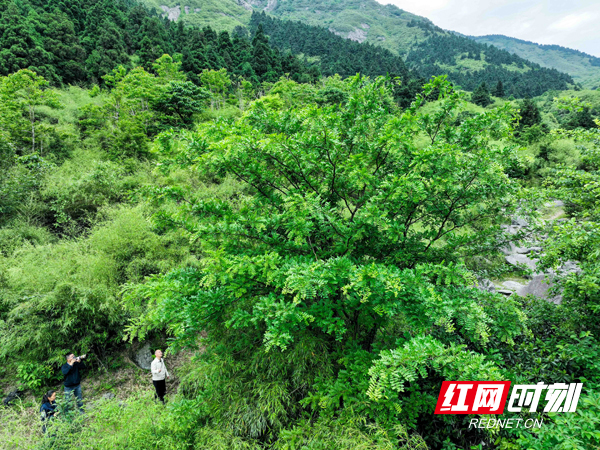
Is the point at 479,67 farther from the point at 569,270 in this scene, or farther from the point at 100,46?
the point at 569,270

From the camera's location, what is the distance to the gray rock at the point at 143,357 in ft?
23.7

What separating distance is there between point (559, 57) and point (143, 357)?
736 ft

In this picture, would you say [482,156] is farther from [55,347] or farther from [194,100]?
[194,100]

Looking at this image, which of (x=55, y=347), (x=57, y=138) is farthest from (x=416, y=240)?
(x=57, y=138)

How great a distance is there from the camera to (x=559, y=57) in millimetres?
149125

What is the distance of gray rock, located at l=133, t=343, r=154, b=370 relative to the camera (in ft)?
23.7

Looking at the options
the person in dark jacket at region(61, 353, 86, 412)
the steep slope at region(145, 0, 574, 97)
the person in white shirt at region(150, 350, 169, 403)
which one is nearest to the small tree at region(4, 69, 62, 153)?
the person in dark jacket at region(61, 353, 86, 412)

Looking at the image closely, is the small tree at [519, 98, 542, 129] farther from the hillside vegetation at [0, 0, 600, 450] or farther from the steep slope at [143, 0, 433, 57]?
the steep slope at [143, 0, 433, 57]

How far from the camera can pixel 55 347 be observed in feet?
21.1

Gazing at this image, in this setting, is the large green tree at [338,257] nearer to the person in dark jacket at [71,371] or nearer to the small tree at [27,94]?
the person in dark jacket at [71,371]

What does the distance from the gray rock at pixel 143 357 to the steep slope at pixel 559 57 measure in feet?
A: 526

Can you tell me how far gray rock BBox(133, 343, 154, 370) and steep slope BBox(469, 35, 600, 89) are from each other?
526 feet

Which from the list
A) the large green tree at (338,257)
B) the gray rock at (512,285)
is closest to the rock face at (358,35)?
the gray rock at (512,285)

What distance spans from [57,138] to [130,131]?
2893mm
